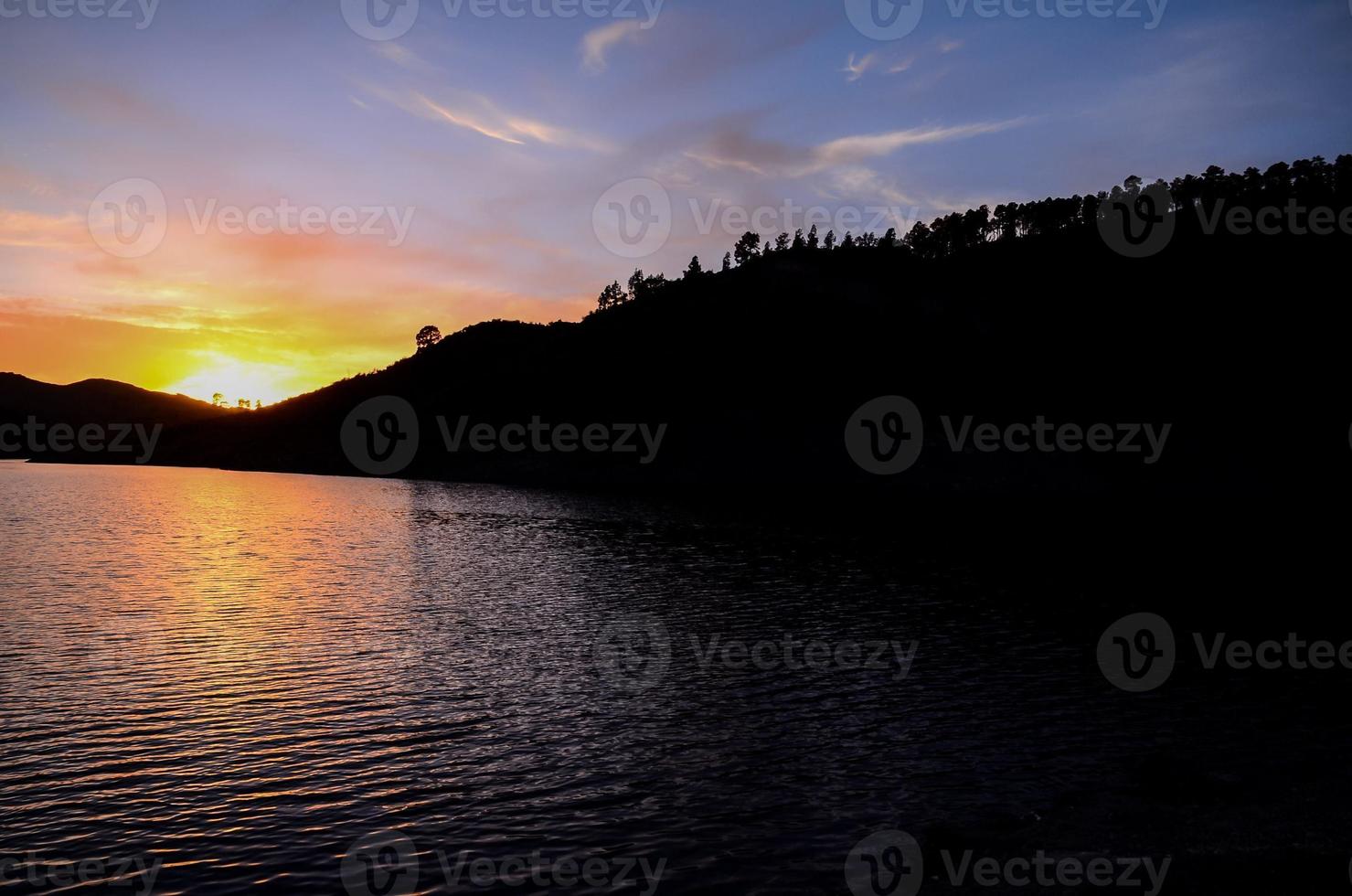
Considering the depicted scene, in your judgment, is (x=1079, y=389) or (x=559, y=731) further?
(x=1079, y=389)

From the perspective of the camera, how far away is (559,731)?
24.9 meters

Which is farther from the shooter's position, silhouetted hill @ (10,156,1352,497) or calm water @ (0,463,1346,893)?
silhouetted hill @ (10,156,1352,497)

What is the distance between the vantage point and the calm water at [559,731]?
17266mm

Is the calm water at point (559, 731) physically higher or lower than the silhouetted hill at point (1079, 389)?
lower

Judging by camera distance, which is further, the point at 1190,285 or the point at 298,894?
the point at 1190,285

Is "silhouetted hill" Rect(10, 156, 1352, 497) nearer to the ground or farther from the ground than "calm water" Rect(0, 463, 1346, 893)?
farther from the ground

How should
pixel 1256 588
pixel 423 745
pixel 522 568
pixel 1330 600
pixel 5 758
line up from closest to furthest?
pixel 5 758 → pixel 423 745 → pixel 1330 600 → pixel 1256 588 → pixel 522 568

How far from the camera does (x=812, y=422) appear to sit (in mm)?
174000

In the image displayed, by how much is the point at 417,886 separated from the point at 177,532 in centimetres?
8329

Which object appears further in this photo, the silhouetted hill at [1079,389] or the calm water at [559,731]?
the silhouetted hill at [1079,389]

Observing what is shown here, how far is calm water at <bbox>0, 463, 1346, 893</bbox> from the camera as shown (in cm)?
1727

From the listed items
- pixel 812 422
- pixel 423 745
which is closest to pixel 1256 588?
pixel 423 745

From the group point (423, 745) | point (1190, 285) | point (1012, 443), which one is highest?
point (1190, 285)

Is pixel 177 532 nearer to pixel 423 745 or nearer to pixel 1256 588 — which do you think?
pixel 423 745
